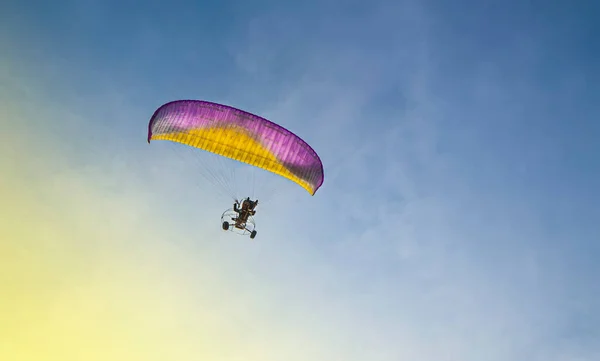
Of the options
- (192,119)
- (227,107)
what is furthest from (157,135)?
(227,107)

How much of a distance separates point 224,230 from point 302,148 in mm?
6022

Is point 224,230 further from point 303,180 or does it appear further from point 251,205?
point 303,180

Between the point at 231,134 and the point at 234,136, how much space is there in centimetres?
18

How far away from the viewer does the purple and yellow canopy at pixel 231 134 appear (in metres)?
23.9

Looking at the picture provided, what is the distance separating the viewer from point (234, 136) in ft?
80.0

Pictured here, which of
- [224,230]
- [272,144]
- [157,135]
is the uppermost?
[272,144]

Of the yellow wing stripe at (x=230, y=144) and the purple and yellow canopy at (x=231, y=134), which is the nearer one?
the purple and yellow canopy at (x=231, y=134)

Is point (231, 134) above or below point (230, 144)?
above

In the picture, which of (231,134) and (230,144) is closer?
(231,134)

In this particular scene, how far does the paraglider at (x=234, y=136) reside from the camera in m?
23.9

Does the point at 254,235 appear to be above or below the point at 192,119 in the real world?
below

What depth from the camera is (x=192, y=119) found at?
2388 centimetres

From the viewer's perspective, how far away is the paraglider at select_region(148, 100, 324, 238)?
2391 cm

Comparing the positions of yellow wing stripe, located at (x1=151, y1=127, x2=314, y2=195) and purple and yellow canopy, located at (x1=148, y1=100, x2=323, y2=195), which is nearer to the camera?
purple and yellow canopy, located at (x1=148, y1=100, x2=323, y2=195)
